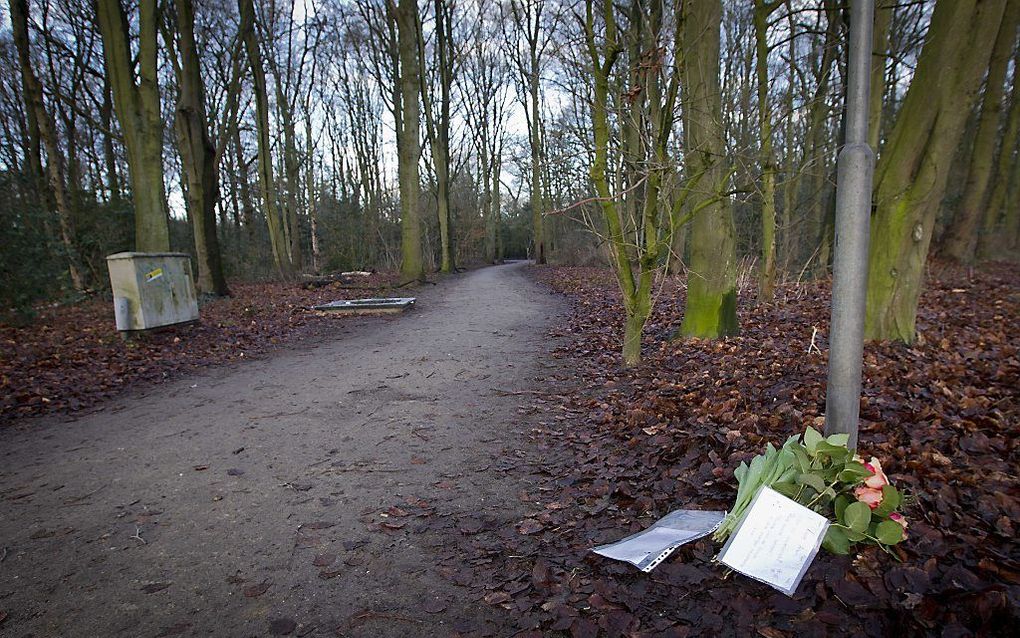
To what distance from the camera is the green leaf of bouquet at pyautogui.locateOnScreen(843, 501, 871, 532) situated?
221cm

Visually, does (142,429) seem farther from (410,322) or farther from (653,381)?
(410,322)

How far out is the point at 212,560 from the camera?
2.83 m

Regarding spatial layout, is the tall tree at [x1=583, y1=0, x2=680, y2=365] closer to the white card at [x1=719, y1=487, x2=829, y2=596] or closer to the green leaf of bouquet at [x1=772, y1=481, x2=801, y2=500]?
the green leaf of bouquet at [x1=772, y1=481, x2=801, y2=500]

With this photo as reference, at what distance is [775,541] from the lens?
7.48 feet

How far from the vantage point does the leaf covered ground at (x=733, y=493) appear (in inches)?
80.7

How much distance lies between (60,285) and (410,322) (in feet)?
24.1

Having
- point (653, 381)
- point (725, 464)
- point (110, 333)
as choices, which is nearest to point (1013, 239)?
point (653, 381)

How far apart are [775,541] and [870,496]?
44 centimetres

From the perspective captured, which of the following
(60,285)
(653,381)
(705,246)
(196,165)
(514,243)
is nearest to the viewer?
(653,381)

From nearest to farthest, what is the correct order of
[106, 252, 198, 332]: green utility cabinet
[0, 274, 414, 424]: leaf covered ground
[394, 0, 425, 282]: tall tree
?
[0, 274, 414, 424]: leaf covered ground
[106, 252, 198, 332]: green utility cabinet
[394, 0, 425, 282]: tall tree

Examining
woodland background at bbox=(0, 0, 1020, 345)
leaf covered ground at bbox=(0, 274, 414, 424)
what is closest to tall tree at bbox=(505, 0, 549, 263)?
woodland background at bbox=(0, 0, 1020, 345)

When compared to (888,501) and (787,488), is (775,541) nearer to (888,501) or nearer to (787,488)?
(787,488)

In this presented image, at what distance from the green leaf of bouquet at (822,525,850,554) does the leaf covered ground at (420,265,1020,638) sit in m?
0.06

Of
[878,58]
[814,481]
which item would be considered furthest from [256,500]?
[878,58]
